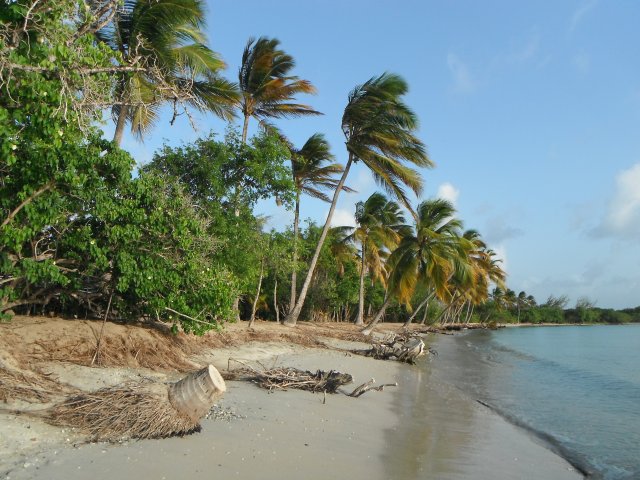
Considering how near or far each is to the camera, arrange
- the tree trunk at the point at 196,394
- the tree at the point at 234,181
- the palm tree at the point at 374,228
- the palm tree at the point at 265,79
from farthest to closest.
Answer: the palm tree at the point at 374,228, the palm tree at the point at 265,79, the tree at the point at 234,181, the tree trunk at the point at 196,394

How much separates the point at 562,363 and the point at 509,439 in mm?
17622

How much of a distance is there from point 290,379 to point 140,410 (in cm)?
386

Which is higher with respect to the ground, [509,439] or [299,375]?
[299,375]

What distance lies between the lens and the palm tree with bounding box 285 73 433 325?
66.6 feet

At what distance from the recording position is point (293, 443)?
18.9 feet

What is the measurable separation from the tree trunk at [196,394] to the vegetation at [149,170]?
9.71ft

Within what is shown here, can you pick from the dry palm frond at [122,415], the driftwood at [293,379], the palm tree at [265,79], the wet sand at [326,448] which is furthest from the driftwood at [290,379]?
the palm tree at [265,79]

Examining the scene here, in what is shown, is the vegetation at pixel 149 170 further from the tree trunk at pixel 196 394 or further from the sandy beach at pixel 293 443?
the tree trunk at pixel 196 394

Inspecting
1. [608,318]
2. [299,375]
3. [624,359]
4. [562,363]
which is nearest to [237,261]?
[299,375]

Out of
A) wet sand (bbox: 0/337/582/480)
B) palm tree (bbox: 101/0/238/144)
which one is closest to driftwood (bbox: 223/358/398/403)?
wet sand (bbox: 0/337/582/480)

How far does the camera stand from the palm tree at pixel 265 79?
59.4 feet

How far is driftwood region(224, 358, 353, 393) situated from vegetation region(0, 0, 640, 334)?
4.75 ft

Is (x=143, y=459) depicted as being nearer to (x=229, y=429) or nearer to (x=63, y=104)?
(x=229, y=429)

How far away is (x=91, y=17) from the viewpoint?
17.0ft
